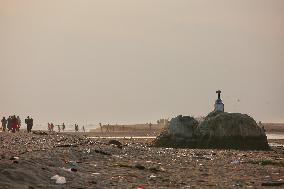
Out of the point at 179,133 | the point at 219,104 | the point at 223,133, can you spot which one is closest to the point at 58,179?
the point at 223,133

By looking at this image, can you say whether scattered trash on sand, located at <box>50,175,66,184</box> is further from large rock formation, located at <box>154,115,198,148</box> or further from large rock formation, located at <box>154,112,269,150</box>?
large rock formation, located at <box>154,115,198,148</box>

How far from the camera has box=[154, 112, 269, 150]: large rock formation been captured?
2755 cm

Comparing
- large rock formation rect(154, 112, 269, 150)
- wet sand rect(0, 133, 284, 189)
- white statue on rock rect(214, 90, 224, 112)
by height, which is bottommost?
wet sand rect(0, 133, 284, 189)

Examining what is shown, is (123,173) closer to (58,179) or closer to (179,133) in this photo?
(58,179)

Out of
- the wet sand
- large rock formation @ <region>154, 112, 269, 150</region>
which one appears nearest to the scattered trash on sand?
the wet sand

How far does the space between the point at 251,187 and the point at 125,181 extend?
119 inches

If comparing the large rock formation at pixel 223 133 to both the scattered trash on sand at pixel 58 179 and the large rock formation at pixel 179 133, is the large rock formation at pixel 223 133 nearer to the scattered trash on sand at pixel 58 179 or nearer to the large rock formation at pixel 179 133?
the large rock formation at pixel 179 133

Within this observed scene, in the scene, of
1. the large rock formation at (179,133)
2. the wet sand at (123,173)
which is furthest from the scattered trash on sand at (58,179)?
the large rock formation at (179,133)

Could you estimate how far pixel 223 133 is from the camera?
27969mm

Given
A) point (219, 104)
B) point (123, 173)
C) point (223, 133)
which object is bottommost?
point (123, 173)

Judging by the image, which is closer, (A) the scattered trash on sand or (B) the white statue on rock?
(A) the scattered trash on sand

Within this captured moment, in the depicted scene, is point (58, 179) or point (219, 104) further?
point (219, 104)

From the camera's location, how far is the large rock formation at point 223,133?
27547mm

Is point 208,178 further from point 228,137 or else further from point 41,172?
point 228,137
